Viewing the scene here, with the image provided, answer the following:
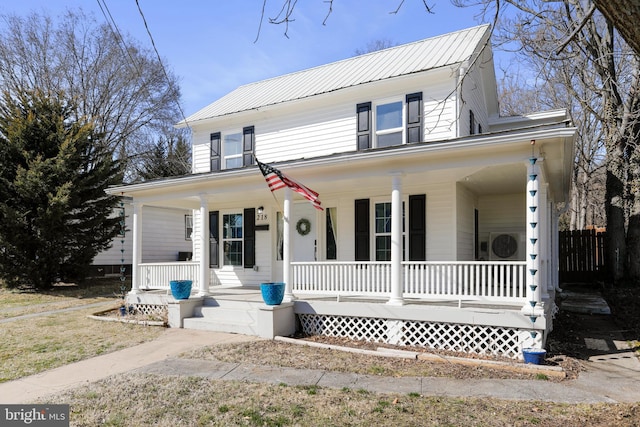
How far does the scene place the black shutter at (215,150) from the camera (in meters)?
13.2

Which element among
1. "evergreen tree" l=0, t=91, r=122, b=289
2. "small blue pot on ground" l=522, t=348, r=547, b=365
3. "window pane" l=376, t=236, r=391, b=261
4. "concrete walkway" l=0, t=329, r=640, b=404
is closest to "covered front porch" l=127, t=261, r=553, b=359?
"small blue pot on ground" l=522, t=348, r=547, b=365

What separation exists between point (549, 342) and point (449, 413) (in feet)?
13.9

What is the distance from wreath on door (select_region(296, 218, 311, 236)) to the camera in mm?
11398

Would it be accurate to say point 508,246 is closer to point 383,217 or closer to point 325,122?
point 383,217

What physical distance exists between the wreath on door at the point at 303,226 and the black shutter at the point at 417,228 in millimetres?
2838

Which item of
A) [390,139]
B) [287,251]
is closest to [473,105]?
[390,139]

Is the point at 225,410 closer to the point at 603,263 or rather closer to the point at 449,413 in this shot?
the point at 449,413

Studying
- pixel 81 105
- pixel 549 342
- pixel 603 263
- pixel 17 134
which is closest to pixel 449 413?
pixel 549 342

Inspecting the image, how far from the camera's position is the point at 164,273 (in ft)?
37.4

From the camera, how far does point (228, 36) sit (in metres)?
5.19

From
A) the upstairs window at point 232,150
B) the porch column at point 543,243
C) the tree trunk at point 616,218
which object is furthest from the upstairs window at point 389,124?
the tree trunk at point 616,218

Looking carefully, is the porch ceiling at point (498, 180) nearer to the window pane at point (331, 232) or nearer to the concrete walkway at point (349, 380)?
the window pane at point (331, 232)

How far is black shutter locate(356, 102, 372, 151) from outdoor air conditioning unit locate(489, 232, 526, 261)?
4.30 metres

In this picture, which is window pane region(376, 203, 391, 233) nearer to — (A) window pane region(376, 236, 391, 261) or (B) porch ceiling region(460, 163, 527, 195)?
(A) window pane region(376, 236, 391, 261)
